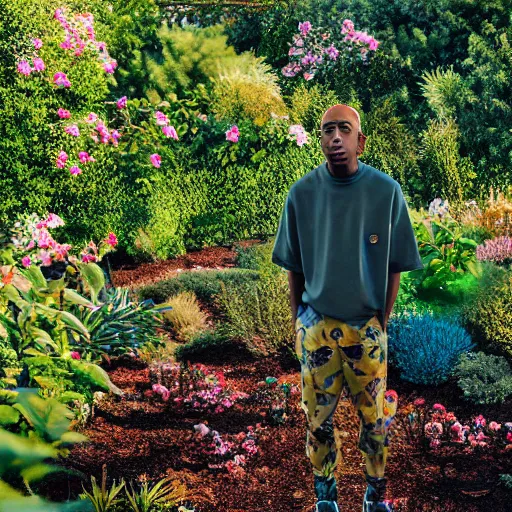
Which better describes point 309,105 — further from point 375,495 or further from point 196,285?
point 375,495

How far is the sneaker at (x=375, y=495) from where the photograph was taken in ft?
10.3

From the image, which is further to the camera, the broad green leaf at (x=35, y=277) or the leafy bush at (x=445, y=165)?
the leafy bush at (x=445, y=165)

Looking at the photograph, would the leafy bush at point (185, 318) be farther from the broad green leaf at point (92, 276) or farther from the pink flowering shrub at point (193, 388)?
the broad green leaf at point (92, 276)

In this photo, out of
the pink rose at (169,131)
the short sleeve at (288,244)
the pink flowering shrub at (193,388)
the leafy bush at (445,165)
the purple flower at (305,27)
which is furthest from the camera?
the purple flower at (305,27)

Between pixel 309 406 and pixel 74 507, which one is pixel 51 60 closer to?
pixel 309 406

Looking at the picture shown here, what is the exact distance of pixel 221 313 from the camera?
6398 mm

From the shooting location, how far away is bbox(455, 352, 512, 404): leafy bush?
15.5 feet

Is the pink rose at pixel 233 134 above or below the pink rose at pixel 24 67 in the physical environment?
below

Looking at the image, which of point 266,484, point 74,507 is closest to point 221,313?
point 266,484

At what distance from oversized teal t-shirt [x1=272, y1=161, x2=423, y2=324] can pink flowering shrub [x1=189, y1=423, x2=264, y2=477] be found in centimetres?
144

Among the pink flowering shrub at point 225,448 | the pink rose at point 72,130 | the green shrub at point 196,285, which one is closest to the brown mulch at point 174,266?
the green shrub at point 196,285

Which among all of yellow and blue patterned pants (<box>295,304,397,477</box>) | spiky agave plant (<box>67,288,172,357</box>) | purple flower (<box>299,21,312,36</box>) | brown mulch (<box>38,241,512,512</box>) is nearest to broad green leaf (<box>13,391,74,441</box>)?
yellow and blue patterned pants (<box>295,304,397,477</box>)

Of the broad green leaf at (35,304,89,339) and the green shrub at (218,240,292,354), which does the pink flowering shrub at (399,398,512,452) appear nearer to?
the green shrub at (218,240,292,354)

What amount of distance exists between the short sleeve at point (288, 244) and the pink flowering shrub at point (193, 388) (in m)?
1.92
